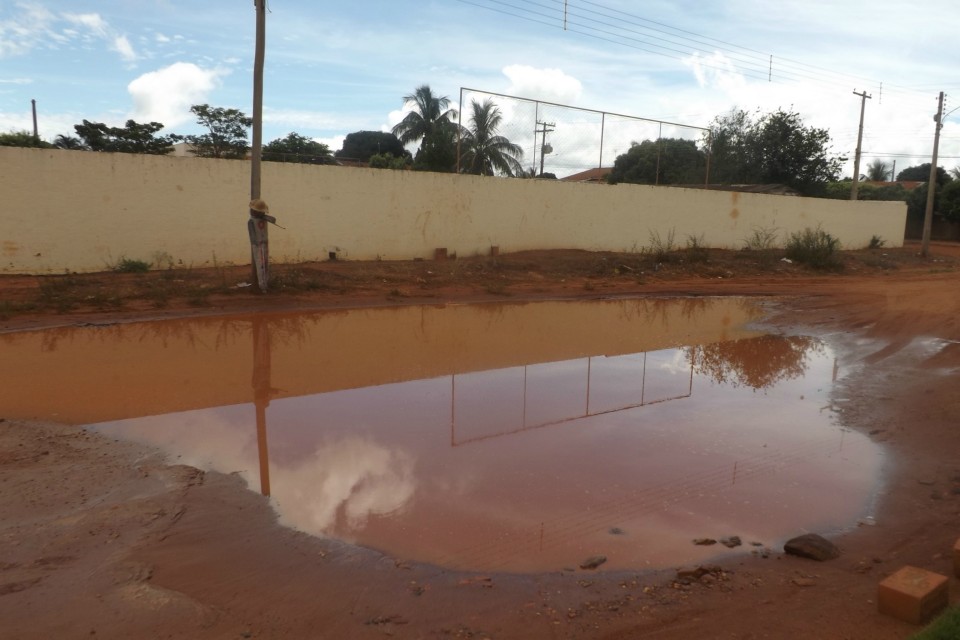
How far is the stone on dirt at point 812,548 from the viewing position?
407 centimetres

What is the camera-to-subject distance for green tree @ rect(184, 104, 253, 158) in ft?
101

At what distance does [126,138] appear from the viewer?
26969 mm

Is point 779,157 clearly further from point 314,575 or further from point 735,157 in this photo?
point 314,575

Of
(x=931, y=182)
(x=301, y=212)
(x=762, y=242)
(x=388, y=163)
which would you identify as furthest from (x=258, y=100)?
(x=931, y=182)

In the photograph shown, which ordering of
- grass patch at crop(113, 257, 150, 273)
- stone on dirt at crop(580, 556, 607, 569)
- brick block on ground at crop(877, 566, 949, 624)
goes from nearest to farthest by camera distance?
1. brick block on ground at crop(877, 566, 949, 624)
2. stone on dirt at crop(580, 556, 607, 569)
3. grass patch at crop(113, 257, 150, 273)

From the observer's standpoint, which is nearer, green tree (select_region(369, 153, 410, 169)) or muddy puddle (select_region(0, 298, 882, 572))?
muddy puddle (select_region(0, 298, 882, 572))

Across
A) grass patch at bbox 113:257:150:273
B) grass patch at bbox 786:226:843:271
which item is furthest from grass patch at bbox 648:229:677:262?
grass patch at bbox 113:257:150:273

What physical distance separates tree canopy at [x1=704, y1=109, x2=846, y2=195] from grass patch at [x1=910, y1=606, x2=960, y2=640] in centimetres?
3462

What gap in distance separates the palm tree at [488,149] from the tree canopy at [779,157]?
1854 centimetres

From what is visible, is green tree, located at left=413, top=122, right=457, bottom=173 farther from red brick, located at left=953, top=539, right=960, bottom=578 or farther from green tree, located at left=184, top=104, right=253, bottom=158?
red brick, located at left=953, top=539, right=960, bottom=578

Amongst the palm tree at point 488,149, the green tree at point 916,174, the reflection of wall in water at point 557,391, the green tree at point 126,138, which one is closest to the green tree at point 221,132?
the green tree at point 126,138

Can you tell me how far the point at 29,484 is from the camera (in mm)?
4742

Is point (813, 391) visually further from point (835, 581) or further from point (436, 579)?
point (436, 579)

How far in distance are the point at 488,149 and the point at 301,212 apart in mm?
6301
